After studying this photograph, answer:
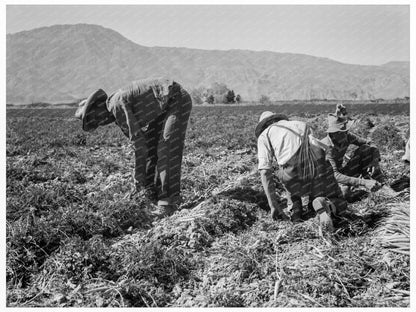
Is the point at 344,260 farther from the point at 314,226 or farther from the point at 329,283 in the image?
the point at 314,226

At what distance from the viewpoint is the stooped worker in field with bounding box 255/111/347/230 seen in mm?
3998

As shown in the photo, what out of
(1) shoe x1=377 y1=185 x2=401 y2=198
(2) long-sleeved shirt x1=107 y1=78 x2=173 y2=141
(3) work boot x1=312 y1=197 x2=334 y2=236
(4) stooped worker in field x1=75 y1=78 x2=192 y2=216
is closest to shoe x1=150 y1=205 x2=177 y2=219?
(4) stooped worker in field x1=75 y1=78 x2=192 y2=216

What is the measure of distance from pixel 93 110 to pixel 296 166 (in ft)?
7.24

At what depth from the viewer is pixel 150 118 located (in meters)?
4.69

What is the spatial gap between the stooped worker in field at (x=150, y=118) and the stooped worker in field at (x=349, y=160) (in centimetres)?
166

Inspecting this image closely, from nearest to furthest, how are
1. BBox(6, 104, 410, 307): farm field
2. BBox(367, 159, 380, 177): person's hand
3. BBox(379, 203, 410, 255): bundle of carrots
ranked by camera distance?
BBox(6, 104, 410, 307): farm field, BBox(379, 203, 410, 255): bundle of carrots, BBox(367, 159, 380, 177): person's hand

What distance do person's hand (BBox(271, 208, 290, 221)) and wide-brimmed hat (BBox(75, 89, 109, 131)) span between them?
208cm

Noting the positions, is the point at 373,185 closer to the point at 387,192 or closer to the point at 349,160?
the point at 387,192

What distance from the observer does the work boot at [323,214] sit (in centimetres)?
383

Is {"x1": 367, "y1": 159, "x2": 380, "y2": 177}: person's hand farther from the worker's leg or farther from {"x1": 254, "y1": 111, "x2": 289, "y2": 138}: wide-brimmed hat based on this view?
the worker's leg

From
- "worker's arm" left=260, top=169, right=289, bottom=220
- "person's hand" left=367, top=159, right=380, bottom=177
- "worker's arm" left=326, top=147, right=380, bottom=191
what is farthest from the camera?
"person's hand" left=367, top=159, right=380, bottom=177

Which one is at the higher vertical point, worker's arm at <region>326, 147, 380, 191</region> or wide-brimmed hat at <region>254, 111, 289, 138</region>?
wide-brimmed hat at <region>254, 111, 289, 138</region>

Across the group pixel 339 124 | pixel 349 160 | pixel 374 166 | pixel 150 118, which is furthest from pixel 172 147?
pixel 374 166

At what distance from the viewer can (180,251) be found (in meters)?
3.71
